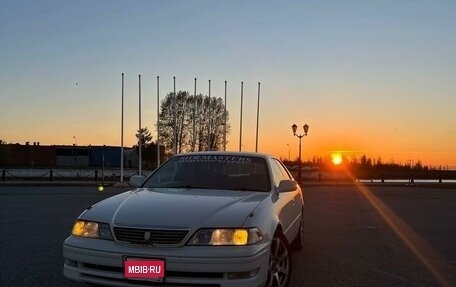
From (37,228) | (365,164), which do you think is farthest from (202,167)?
(365,164)

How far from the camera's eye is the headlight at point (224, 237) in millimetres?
4512

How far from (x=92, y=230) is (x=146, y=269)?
0.75 metres

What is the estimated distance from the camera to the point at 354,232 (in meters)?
10.7

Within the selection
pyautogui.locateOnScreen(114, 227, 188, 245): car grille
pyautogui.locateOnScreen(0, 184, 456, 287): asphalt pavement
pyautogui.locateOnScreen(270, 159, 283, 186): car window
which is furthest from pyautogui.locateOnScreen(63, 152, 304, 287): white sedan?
pyautogui.locateOnScreen(0, 184, 456, 287): asphalt pavement

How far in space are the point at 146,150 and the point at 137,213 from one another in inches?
3762

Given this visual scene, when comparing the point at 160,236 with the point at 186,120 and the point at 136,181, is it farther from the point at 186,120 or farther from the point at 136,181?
the point at 186,120

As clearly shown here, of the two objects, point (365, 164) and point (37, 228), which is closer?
point (37, 228)

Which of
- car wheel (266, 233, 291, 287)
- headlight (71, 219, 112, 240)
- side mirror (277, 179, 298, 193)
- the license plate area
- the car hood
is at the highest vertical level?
side mirror (277, 179, 298, 193)

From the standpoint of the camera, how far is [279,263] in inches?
213

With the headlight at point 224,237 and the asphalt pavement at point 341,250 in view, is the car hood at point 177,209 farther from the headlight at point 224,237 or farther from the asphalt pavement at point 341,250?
the asphalt pavement at point 341,250

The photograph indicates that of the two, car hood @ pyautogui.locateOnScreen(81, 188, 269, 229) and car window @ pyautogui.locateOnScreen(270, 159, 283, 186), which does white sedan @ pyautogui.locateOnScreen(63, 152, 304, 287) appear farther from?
car window @ pyautogui.locateOnScreen(270, 159, 283, 186)

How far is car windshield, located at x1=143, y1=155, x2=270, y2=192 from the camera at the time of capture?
609 centimetres

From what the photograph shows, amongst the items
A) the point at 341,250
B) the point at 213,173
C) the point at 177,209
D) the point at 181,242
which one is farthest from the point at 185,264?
the point at 341,250

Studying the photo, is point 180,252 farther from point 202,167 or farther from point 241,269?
point 202,167
